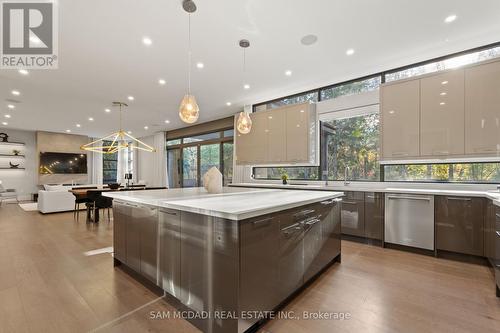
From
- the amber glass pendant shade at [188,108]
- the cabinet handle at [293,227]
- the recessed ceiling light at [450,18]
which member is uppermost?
the recessed ceiling light at [450,18]

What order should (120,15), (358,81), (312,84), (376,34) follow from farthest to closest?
1. (312,84)
2. (358,81)
3. (376,34)
4. (120,15)

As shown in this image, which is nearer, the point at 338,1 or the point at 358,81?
the point at 338,1

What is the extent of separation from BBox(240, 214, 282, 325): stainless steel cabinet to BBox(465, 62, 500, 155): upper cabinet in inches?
127

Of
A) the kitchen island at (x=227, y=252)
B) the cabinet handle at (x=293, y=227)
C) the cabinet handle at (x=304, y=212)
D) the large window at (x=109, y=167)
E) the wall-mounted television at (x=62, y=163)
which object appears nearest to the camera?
the kitchen island at (x=227, y=252)

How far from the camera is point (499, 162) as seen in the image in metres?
3.12

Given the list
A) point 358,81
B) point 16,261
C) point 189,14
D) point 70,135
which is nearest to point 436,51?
point 358,81

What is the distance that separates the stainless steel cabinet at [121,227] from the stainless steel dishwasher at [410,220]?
370cm

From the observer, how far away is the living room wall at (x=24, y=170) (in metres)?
9.17

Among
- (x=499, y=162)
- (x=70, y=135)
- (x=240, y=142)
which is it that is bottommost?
(x=499, y=162)

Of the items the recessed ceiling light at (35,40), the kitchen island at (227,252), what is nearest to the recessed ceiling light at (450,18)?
the kitchen island at (227,252)

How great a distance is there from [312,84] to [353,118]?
1.15 meters

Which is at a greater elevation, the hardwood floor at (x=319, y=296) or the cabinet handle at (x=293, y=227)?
the cabinet handle at (x=293, y=227)

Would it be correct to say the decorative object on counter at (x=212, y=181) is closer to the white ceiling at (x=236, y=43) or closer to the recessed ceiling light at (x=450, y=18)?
the white ceiling at (x=236, y=43)

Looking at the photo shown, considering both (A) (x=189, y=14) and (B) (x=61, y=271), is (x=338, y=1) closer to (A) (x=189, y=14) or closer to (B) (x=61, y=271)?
(A) (x=189, y=14)
